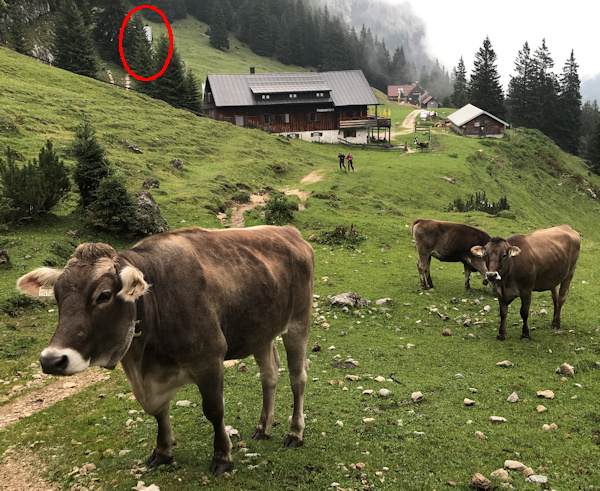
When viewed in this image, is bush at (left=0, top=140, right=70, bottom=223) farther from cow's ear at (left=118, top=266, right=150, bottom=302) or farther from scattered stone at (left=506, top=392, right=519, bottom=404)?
scattered stone at (left=506, top=392, right=519, bottom=404)

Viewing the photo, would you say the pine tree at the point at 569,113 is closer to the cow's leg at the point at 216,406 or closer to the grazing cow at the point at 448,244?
the grazing cow at the point at 448,244

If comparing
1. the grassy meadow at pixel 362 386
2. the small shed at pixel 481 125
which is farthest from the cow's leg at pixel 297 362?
the small shed at pixel 481 125

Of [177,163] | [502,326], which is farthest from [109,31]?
[502,326]

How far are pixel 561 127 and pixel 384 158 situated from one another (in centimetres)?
Answer: 5523

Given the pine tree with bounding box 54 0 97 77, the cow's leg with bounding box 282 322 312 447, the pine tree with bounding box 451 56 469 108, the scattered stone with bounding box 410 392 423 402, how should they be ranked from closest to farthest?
the cow's leg with bounding box 282 322 312 447 → the scattered stone with bounding box 410 392 423 402 → the pine tree with bounding box 54 0 97 77 → the pine tree with bounding box 451 56 469 108

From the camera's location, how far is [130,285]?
14.4 ft

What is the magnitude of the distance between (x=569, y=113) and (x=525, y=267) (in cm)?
9569

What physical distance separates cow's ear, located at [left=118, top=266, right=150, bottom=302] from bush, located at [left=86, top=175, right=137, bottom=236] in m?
15.3

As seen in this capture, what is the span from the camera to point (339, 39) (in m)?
128

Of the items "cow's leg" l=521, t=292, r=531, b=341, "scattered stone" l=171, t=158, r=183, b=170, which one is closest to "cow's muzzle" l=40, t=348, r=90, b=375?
"cow's leg" l=521, t=292, r=531, b=341

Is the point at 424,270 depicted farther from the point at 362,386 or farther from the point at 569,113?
the point at 569,113

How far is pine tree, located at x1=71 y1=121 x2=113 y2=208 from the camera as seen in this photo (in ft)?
63.3

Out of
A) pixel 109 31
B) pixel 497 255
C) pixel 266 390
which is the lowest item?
pixel 266 390

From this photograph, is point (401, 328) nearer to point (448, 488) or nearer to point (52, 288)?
point (448, 488)
